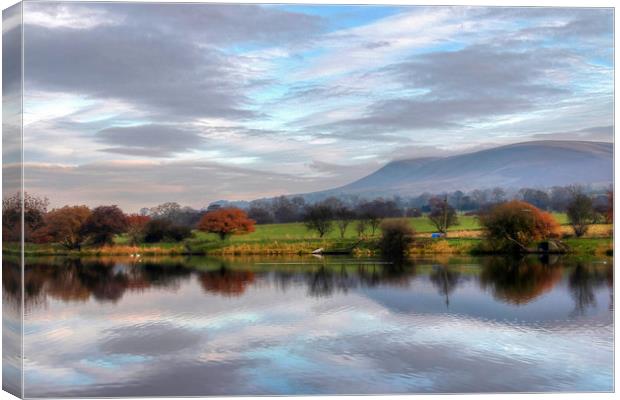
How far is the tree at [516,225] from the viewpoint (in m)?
17.3

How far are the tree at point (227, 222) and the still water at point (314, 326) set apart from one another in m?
0.80

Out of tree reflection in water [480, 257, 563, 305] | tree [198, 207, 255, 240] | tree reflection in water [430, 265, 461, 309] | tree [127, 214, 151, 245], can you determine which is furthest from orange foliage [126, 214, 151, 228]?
tree reflection in water [480, 257, 563, 305]

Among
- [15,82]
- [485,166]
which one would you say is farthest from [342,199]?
[15,82]

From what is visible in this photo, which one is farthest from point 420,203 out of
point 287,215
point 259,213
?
point 259,213

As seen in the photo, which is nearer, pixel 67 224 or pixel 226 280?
pixel 67 224

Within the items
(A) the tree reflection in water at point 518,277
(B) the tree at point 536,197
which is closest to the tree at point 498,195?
(B) the tree at point 536,197

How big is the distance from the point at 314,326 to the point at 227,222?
4.76 metres

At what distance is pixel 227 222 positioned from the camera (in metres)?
16.6

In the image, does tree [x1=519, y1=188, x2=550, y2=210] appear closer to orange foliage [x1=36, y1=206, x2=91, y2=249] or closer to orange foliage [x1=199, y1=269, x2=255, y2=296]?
orange foliage [x1=199, y1=269, x2=255, y2=296]

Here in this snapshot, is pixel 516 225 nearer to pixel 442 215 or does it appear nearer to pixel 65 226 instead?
pixel 442 215

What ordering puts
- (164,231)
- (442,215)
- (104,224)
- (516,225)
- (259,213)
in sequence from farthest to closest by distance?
(442,215)
(516,225)
(164,231)
(104,224)
(259,213)

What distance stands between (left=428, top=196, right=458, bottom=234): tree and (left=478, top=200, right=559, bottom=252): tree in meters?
0.65

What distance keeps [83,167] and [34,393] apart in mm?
7220

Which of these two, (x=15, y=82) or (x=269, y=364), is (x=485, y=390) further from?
(x=15, y=82)
